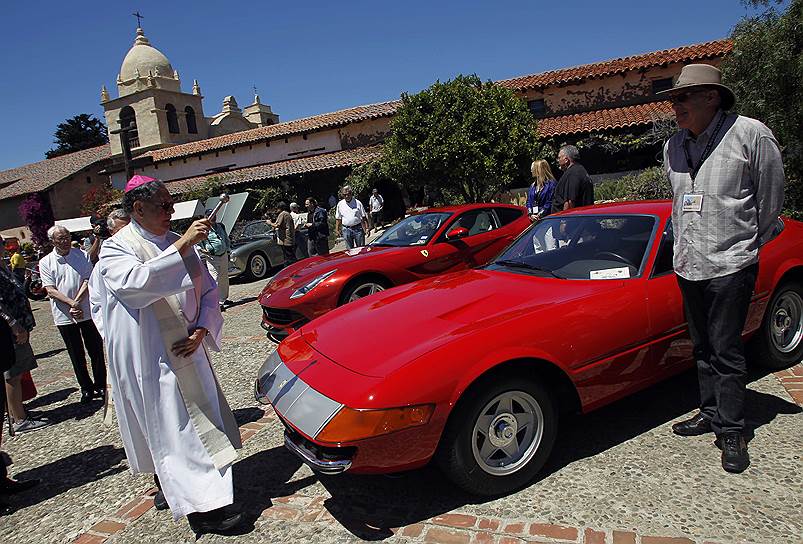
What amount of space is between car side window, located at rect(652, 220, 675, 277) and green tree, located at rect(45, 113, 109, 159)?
67814 mm

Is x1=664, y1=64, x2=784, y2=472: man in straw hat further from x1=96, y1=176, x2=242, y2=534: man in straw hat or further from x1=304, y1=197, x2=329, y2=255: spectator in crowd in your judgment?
x1=304, y1=197, x2=329, y2=255: spectator in crowd

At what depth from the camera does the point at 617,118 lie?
2083cm

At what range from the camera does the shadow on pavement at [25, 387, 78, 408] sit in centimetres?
563

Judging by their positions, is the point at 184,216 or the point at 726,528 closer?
the point at 726,528

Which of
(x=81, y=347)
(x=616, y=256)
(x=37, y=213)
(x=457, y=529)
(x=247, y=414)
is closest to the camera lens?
(x=457, y=529)

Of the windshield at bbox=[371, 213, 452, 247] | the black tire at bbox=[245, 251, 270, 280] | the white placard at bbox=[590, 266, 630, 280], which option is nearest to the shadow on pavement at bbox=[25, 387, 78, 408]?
the windshield at bbox=[371, 213, 452, 247]

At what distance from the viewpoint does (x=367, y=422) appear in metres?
2.37

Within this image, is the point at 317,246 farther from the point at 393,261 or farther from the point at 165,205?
the point at 165,205

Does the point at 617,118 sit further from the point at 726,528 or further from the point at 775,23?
the point at 726,528

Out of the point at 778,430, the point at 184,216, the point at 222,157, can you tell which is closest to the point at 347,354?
the point at 778,430

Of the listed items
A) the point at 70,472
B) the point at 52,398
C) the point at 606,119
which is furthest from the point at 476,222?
the point at 606,119

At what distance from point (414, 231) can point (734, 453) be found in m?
4.47

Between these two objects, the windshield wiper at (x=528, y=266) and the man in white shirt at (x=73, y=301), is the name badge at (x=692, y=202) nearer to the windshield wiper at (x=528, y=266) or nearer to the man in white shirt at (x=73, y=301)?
the windshield wiper at (x=528, y=266)

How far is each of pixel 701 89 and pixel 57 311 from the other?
5.76m
